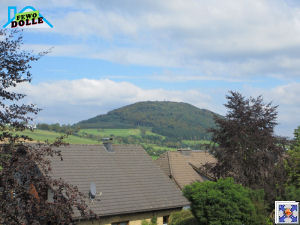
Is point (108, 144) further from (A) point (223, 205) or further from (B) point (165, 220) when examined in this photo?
(A) point (223, 205)

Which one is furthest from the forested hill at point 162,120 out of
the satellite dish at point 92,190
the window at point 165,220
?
the satellite dish at point 92,190

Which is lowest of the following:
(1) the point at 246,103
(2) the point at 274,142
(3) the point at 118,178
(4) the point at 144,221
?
(4) the point at 144,221

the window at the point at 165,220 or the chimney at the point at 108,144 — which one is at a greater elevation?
the chimney at the point at 108,144

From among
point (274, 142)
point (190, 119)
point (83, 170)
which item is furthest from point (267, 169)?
point (190, 119)

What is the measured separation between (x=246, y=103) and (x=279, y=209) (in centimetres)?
2023

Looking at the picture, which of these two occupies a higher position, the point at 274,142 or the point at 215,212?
the point at 274,142

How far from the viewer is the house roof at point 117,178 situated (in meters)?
24.8

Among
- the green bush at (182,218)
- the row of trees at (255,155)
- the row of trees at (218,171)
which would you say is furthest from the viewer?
the row of trees at (255,155)

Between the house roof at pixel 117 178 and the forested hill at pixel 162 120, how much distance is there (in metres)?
114

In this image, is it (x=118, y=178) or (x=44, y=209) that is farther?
(x=118, y=178)

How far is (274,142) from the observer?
2822 centimetres

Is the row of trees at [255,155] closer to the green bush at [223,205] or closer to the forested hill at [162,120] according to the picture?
the green bush at [223,205]

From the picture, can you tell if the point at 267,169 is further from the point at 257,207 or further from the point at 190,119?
the point at 190,119

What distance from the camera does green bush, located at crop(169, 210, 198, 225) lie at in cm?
2472
